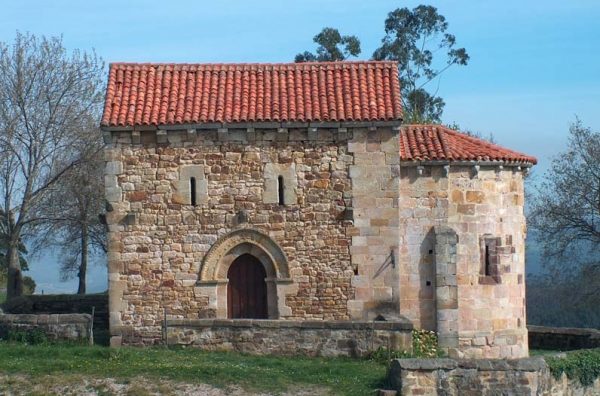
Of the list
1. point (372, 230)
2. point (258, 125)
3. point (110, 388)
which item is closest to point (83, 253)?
point (258, 125)

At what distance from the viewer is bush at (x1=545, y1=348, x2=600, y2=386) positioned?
2148cm

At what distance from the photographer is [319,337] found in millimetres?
21609

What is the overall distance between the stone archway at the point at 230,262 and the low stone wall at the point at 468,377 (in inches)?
201

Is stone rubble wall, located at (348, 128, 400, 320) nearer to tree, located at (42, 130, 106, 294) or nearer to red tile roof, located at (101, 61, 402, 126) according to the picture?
red tile roof, located at (101, 61, 402, 126)

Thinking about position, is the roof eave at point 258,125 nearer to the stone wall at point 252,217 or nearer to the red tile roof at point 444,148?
the stone wall at point 252,217

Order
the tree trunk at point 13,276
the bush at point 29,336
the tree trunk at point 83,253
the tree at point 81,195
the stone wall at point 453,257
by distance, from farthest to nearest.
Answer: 1. the tree trunk at point 83,253
2. the tree at point 81,195
3. the tree trunk at point 13,276
4. the stone wall at point 453,257
5. the bush at point 29,336

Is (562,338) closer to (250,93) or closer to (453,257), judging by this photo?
(453,257)

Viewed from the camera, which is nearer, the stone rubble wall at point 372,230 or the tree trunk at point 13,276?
the stone rubble wall at point 372,230

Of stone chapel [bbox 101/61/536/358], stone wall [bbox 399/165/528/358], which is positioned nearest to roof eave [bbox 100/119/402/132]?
stone chapel [bbox 101/61/536/358]

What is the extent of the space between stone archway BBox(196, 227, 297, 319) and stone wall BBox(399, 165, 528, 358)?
3038mm

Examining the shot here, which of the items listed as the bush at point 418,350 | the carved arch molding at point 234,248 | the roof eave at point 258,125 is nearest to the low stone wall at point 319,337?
the bush at point 418,350

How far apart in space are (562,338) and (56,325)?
14198 mm

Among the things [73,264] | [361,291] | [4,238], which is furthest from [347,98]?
[73,264]

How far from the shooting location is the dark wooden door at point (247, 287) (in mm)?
24656
